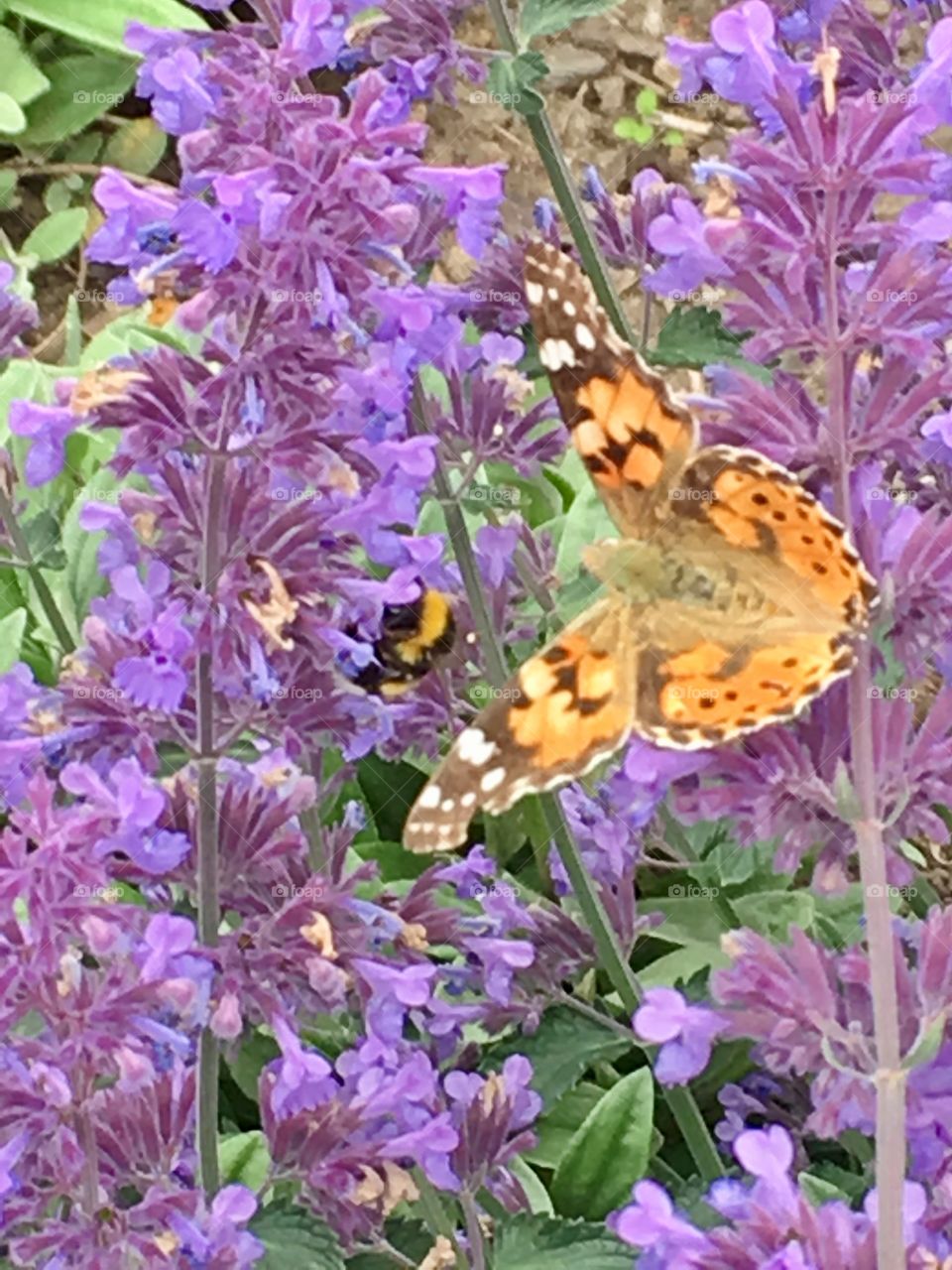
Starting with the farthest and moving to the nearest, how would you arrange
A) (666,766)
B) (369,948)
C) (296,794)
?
(369,948) → (296,794) → (666,766)

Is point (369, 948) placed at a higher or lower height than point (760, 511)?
lower

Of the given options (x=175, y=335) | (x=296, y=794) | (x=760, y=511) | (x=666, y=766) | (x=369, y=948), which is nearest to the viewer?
(x=760, y=511)

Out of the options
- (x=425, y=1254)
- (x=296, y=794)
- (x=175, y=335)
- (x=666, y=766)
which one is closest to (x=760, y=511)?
(x=666, y=766)

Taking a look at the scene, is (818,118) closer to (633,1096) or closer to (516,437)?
(516,437)
